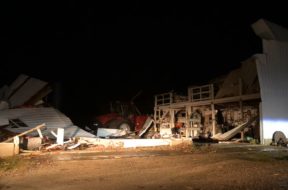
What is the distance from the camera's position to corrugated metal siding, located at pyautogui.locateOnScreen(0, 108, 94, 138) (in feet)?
67.1

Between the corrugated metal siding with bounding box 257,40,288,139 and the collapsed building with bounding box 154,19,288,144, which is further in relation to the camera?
the collapsed building with bounding box 154,19,288,144

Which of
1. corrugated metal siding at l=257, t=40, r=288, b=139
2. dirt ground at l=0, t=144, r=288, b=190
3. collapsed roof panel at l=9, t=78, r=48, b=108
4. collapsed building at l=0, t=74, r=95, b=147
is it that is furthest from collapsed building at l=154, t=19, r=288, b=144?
collapsed roof panel at l=9, t=78, r=48, b=108

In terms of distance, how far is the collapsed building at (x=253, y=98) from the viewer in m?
19.9

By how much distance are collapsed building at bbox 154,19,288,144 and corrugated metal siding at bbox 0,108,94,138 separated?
768cm

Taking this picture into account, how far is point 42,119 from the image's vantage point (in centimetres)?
2142

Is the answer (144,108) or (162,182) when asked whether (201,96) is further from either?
(162,182)

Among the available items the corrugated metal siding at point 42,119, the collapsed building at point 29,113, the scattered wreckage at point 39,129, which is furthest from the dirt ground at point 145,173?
the corrugated metal siding at point 42,119

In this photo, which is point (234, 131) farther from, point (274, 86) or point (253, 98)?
point (274, 86)

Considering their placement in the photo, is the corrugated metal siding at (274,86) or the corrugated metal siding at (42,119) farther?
the corrugated metal siding at (42,119)

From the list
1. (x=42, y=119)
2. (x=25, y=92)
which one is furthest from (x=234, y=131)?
(x=25, y=92)

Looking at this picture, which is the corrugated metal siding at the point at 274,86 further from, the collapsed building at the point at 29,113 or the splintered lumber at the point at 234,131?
the collapsed building at the point at 29,113

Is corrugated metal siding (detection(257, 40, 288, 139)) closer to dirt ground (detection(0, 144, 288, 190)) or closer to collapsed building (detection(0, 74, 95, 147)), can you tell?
dirt ground (detection(0, 144, 288, 190))

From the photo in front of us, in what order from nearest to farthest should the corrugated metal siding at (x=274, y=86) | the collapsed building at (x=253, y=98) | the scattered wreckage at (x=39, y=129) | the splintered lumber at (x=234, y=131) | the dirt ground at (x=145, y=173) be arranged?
the dirt ground at (x=145, y=173)
the scattered wreckage at (x=39, y=129)
the corrugated metal siding at (x=274, y=86)
the collapsed building at (x=253, y=98)
the splintered lumber at (x=234, y=131)

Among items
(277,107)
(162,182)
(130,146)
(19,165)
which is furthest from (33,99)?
(162,182)
